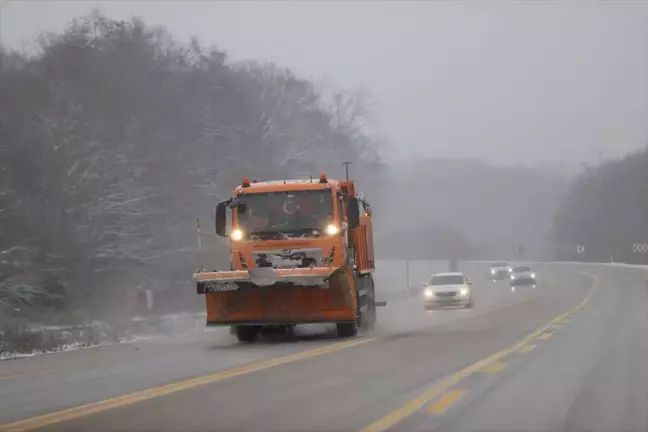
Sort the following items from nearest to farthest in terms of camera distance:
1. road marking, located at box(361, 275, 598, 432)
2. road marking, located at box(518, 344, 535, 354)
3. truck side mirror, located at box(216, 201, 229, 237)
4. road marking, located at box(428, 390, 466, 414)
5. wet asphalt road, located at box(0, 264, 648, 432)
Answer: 1. road marking, located at box(361, 275, 598, 432)
2. wet asphalt road, located at box(0, 264, 648, 432)
3. road marking, located at box(428, 390, 466, 414)
4. road marking, located at box(518, 344, 535, 354)
5. truck side mirror, located at box(216, 201, 229, 237)

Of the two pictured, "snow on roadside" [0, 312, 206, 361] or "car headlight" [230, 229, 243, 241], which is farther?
"snow on roadside" [0, 312, 206, 361]

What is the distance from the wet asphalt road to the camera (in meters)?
10.1

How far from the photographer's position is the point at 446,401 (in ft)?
37.3

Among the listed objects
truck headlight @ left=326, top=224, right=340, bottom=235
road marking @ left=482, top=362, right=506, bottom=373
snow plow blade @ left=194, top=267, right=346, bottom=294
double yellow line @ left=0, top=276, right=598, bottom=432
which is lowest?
road marking @ left=482, top=362, right=506, bottom=373

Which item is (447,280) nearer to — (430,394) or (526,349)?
(526,349)

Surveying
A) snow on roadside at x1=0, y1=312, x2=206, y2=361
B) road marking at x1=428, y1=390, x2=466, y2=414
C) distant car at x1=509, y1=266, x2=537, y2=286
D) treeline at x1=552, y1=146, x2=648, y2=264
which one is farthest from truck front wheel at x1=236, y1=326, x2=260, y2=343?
treeline at x1=552, y1=146, x2=648, y2=264

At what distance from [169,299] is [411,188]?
10598cm

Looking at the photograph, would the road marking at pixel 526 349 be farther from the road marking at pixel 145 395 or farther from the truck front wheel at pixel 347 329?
the truck front wheel at pixel 347 329

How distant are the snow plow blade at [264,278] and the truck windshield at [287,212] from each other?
1287 millimetres

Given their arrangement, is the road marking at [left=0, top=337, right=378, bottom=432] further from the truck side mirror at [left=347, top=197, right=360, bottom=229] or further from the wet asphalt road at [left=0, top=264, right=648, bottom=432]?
the truck side mirror at [left=347, top=197, right=360, bottom=229]

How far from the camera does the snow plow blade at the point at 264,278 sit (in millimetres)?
19219

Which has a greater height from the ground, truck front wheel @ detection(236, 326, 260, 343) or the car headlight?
the car headlight

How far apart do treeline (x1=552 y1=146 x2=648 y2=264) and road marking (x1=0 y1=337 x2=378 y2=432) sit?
96.4m

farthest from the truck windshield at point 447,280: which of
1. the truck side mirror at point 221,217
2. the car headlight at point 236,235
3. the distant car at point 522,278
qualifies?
the distant car at point 522,278
